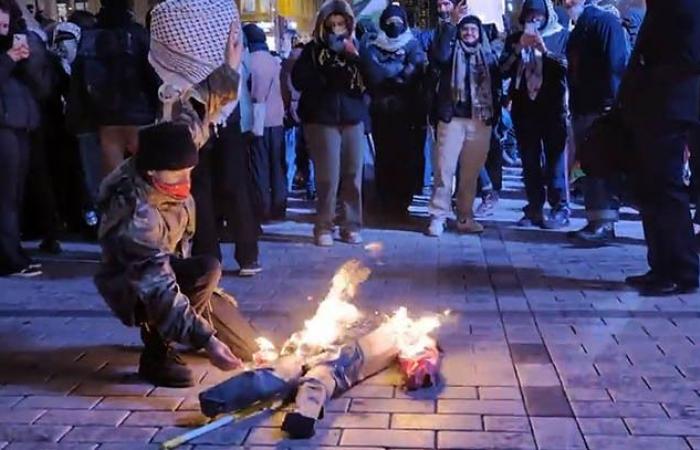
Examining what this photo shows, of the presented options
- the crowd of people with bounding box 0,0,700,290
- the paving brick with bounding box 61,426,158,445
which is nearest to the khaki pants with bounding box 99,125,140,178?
the crowd of people with bounding box 0,0,700,290

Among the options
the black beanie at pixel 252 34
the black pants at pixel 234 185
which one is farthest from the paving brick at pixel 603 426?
the black beanie at pixel 252 34

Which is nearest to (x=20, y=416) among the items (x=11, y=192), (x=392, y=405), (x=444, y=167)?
(x=392, y=405)

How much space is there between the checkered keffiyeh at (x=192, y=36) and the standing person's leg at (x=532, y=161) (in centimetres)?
383

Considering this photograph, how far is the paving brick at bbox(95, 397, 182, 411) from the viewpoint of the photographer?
4379 millimetres

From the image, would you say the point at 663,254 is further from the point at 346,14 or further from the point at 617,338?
the point at 346,14

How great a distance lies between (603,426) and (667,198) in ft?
8.78

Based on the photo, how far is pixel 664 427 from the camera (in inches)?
158

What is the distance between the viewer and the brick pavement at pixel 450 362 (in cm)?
402

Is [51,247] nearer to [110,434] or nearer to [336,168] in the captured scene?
[336,168]

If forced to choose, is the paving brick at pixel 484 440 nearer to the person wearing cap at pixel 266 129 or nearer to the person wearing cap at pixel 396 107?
the person wearing cap at pixel 266 129

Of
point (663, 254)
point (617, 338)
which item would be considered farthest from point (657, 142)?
point (617, 338)

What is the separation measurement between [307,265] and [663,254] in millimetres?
2586

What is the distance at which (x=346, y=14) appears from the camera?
8.16 m

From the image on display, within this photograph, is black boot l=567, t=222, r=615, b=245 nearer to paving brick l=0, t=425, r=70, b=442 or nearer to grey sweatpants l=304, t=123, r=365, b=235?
grey sweatpants l=304, t=123, r=365, b=235
